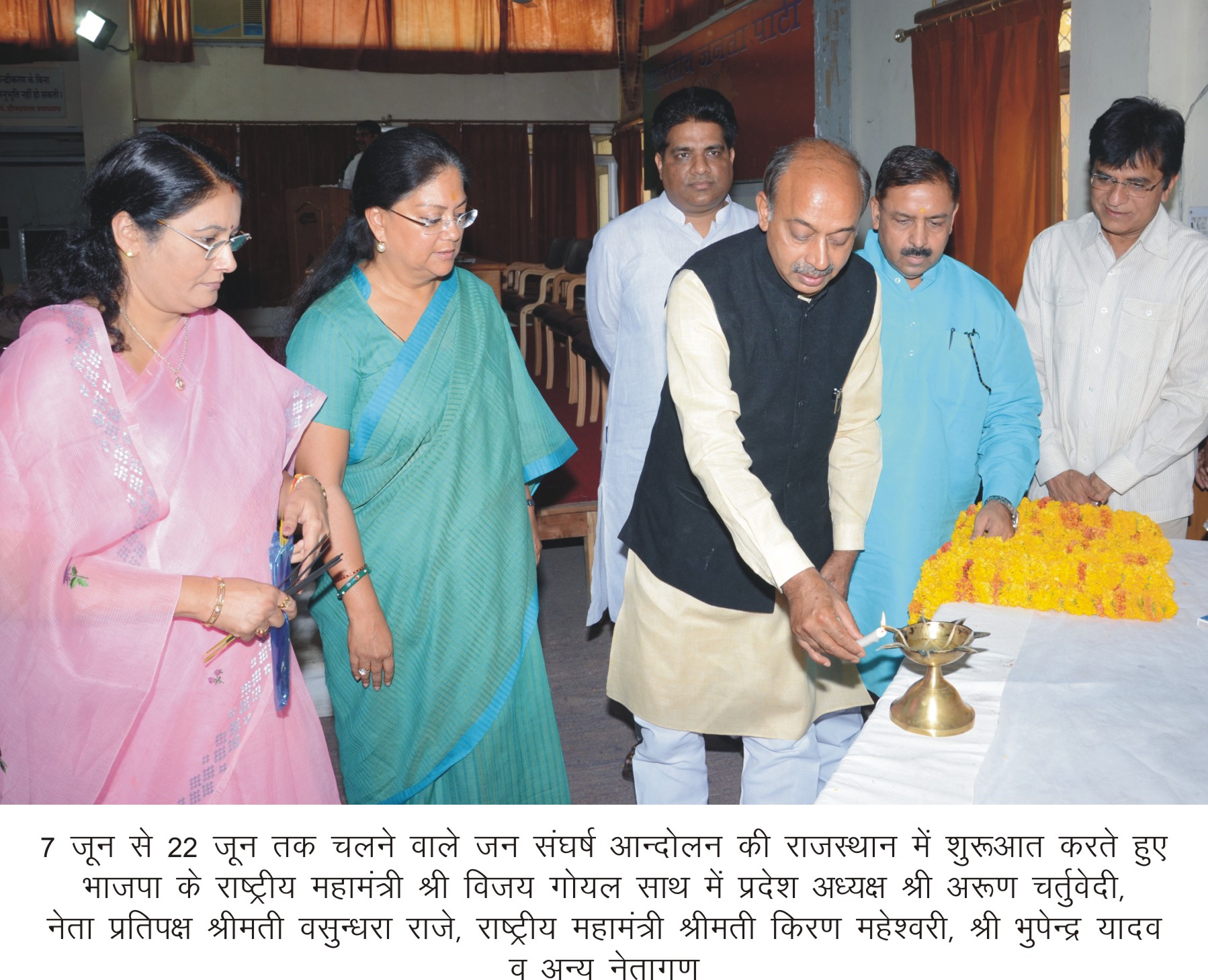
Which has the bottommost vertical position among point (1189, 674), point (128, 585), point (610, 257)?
point (1189, 674)

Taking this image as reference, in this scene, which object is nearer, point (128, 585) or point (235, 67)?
point (128, 585)

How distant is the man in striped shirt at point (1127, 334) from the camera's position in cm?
254

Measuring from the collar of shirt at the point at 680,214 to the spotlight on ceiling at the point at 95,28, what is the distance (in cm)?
999

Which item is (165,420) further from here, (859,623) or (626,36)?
(626,36)

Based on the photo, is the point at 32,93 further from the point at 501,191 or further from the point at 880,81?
the point at 880,81

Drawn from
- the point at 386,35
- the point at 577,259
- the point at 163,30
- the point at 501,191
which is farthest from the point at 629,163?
the point at 163,30

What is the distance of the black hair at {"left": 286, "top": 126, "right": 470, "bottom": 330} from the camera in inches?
73.9

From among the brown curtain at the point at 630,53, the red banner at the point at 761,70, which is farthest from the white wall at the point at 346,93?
the red banner at the point at 761,70

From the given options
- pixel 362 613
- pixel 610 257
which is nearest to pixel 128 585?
pixel 362 613

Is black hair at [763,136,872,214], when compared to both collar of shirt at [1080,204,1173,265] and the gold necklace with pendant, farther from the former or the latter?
collar of shirt at [1080,204,1173,265]

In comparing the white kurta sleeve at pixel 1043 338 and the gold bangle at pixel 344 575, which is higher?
the white kurta sleeve at pixel 1043 338

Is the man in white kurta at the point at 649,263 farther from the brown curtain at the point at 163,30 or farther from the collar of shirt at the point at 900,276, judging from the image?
the brown curtain at the point at 163,30

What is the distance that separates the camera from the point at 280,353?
2.47 metres
